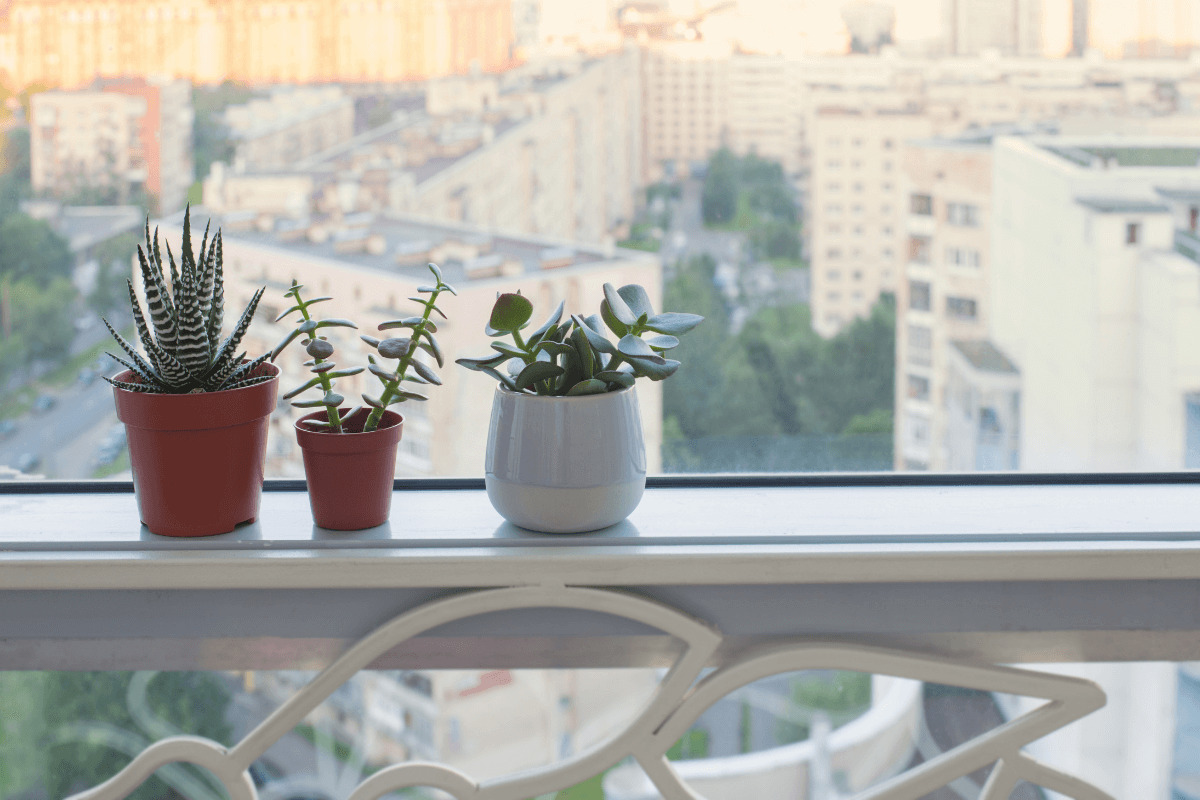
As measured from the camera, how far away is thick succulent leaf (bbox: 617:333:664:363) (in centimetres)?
77

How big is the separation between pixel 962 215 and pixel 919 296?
11 centimetres

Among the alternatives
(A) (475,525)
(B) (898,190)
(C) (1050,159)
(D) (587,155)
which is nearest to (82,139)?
(D) (587,155)

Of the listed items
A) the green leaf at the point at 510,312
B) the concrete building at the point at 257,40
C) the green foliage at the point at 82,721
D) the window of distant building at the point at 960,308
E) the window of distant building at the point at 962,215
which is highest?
the concrete building at the point at 257,40

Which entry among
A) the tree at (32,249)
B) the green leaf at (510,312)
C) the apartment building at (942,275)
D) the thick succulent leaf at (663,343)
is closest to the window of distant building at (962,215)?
the apartment building at (942,275)

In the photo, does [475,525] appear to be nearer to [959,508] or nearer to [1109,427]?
[959,508]

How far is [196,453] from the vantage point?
0.77 meters

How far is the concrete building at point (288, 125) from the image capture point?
110cm

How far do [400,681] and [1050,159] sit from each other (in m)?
0.98

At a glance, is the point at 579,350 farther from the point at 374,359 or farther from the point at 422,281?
→ the point at 422,281

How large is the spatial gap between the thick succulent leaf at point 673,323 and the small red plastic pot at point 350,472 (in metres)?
0.22

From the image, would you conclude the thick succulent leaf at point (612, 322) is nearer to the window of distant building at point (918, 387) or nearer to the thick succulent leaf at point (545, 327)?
the thick succulent leaf at point (545, 327)

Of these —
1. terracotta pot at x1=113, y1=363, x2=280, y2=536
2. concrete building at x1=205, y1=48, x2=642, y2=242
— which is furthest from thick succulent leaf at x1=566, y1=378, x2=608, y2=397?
concrete building at x1=205, y1=48, x2=642, y2=242

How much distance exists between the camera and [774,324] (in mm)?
1105

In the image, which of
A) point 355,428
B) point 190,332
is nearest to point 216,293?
point 190,332
